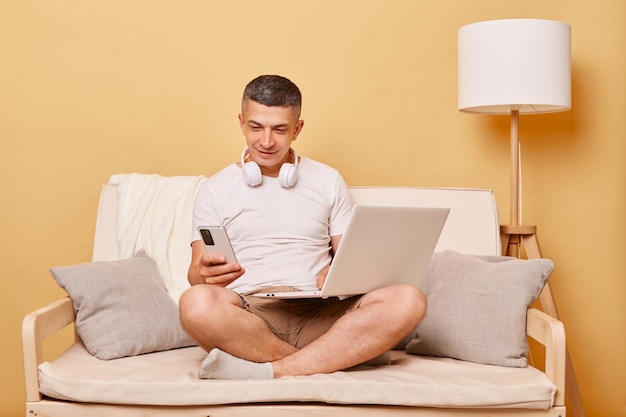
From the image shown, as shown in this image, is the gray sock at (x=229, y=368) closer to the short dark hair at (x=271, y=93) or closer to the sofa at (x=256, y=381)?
the sofa at (x=256, y=381)

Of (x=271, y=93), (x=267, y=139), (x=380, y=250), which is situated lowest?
(x=380, y=250)

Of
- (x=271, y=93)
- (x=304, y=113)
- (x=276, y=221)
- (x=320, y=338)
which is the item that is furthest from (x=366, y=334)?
(x=304, y=113)

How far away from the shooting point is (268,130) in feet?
8.48

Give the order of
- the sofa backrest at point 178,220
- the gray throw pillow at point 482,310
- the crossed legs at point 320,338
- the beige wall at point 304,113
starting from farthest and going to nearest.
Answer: the beige wall at point 304,113
the sofa backrest at point 178,220
the gray throw pillow at point 482,310
the crossed legs at point 320,338

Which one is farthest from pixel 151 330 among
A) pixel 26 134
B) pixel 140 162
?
pixel 26 134

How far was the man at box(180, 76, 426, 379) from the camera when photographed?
2.24 metres

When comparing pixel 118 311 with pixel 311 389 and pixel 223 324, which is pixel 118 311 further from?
pixel 311 389

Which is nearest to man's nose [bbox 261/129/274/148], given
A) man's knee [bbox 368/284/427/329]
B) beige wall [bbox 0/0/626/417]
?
man's knee [bbox 368/284/427/329]

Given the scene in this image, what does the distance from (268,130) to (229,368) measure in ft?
2.54

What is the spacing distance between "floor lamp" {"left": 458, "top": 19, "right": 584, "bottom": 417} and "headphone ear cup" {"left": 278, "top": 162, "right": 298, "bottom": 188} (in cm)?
77

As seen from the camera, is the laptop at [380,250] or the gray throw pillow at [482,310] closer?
the laptop at [380,250]

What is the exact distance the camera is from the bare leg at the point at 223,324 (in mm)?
2215

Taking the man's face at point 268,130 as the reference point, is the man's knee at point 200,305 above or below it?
below

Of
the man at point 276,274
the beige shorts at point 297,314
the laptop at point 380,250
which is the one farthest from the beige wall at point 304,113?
the laptop at point 380,250
